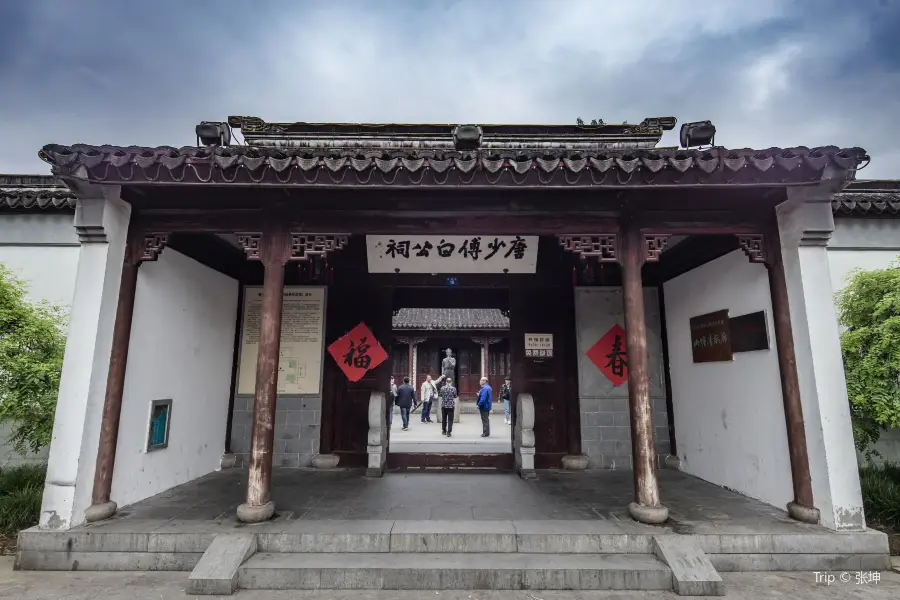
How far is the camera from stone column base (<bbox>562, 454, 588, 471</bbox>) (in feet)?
21.6

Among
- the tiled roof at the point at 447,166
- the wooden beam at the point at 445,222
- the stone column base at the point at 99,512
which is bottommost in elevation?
the stone column base at the point at 99,512

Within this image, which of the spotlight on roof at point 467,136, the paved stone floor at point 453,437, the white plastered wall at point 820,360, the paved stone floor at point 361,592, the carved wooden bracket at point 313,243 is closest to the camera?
the paved stone floor at point 361,592

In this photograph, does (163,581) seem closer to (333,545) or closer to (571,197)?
(333,545)

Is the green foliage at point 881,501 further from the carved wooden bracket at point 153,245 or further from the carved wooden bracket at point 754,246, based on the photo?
the carved wooden bracket at point 153,245

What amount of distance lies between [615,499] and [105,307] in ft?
18.0

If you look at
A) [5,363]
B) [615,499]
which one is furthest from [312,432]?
[615,499]

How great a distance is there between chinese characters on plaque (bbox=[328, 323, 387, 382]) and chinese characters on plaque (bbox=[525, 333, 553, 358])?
2174 mm

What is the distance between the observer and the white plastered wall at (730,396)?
4.73m

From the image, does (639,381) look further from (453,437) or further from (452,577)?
(453,437)

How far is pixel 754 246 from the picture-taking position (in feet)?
15.1

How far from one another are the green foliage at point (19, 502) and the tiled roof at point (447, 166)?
3.30 metres

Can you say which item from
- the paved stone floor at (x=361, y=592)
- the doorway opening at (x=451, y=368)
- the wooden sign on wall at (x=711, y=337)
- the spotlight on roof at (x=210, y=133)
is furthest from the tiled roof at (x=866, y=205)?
the spotlight on roof at (x=210, y=133)

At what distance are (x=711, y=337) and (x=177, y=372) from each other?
21.5 feet

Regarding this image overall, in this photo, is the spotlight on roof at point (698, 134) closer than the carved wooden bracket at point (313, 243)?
No
